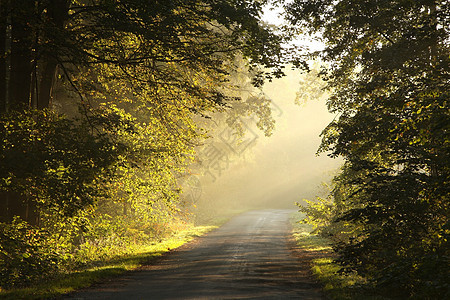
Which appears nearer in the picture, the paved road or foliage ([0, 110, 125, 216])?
the paved road

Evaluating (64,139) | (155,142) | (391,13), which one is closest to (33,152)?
(64,139)

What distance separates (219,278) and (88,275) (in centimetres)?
371

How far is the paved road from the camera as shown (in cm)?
955

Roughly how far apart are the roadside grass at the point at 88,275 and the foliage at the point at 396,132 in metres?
6.71

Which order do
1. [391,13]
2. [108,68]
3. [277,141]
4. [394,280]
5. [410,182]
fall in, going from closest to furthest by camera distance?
1. [394,280]
2. [410,182]
3. [391,13]
4. [108,68]
5. [277,141]

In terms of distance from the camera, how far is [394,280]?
286 inches

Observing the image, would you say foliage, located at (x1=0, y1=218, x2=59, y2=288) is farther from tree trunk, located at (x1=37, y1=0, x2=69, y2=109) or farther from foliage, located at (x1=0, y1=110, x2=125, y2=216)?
tree trunk, located at (x1=37, y1=0, x2=69, y2=109)

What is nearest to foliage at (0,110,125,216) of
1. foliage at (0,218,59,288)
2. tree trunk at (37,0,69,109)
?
foliage at (0,218,59,288)

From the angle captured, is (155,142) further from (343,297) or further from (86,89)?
(343,297)

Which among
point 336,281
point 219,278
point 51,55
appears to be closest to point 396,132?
point 336,281

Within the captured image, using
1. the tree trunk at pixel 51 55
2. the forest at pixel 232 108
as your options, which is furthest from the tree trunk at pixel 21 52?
the tree trunk at pixel 51 55

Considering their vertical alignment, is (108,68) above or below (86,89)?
above

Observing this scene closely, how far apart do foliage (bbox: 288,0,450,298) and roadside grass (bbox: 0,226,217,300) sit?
6.71 meters

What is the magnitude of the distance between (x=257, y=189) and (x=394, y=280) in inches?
2592
